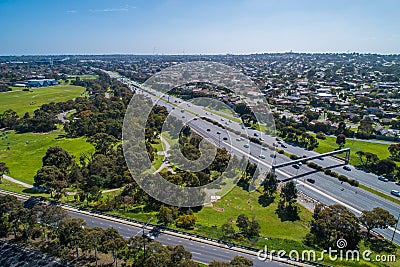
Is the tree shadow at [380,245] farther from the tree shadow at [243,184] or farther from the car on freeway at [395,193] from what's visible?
the tree shadow at [243,184]

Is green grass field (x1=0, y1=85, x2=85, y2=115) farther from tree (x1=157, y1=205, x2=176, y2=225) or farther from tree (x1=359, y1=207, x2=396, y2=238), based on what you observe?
tree (x1=359, y1=207, x2=396, y2=238)

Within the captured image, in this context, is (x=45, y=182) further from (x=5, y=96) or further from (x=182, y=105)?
(x=5, y=96)

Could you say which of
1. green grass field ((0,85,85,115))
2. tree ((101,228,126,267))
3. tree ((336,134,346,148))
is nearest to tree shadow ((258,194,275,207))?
tree ((101,228,126,267))

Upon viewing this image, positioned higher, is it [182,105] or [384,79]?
[384,79]

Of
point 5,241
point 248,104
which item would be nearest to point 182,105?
point 248,104

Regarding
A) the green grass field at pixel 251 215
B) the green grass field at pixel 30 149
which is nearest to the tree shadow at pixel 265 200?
the green grass field at pixel 251 215

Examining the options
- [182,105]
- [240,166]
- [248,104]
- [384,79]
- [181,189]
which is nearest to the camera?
[181,189]

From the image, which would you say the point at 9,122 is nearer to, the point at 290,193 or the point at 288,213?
the point at 290,193
